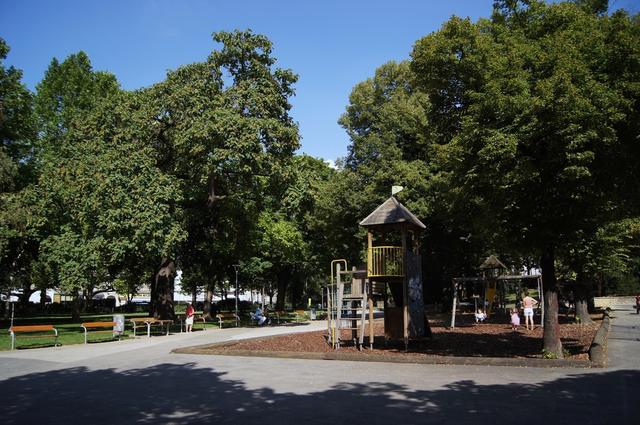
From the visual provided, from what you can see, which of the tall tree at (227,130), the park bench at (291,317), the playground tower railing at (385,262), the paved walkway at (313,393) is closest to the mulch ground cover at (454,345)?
the paved walkway at (313,393)

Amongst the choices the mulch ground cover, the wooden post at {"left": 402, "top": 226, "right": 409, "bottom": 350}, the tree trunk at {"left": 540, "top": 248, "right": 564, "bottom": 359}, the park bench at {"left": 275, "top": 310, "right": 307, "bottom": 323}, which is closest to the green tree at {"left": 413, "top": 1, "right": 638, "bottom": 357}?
the tree trunk at {"left": 540, "top": 248, "right": 564, "bottom": 359}

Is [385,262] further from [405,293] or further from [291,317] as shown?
[291,317]

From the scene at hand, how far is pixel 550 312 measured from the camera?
13797 mm

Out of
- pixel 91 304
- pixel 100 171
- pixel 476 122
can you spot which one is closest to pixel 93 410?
pixel 476 122

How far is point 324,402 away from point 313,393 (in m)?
0.86

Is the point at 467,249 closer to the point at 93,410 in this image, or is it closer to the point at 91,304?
the point at 93,410

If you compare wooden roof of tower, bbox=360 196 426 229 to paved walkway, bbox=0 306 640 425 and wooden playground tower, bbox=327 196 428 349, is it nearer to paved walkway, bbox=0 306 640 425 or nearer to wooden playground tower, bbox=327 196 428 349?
wooden playground tower, bbox=327 196 428 349

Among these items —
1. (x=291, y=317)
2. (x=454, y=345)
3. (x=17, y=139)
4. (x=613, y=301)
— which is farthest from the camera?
(x=613, y=301)

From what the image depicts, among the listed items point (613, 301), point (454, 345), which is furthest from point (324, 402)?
point (613, 301)

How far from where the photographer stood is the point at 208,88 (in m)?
28.3

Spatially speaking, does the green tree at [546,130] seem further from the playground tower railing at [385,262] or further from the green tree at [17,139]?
the green tree at [17,139]

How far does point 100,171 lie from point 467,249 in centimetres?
2686

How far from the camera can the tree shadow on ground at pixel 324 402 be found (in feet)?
24.0

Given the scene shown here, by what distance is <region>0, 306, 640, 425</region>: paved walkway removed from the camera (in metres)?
7.45
